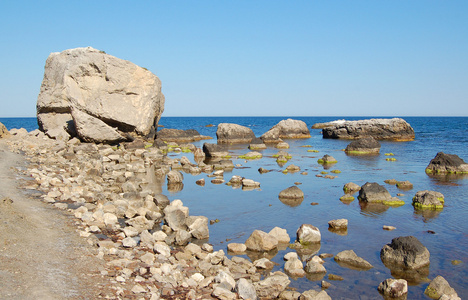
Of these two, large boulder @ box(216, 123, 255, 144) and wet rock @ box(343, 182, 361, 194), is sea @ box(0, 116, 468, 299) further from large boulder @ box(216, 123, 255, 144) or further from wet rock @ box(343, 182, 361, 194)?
large boulder @ box(216, 123, 255, 144)

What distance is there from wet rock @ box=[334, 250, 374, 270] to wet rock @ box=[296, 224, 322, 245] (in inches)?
52.6

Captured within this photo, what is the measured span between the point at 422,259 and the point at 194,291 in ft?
22.4

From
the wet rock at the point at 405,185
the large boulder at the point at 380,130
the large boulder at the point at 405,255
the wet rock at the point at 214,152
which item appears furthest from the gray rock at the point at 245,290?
the large boulder at the point at 380,130

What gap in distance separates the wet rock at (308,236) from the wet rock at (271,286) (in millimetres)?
3198

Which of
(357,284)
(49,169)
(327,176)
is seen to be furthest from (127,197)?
(327,176)

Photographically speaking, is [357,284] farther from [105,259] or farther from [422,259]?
[105,259]

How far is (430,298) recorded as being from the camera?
897 centimetres

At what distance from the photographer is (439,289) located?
9039 millimetres

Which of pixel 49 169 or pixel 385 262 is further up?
pixel 49 169

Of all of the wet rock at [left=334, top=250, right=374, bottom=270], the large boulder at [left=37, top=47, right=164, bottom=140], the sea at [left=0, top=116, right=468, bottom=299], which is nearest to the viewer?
the sea at [left=0, top=116, right=468, bottom=299]

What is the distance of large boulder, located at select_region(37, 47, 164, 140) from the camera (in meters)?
32.8

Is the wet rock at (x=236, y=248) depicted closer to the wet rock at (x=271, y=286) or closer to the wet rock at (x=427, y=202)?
the wet rock at (x=271, y=286)

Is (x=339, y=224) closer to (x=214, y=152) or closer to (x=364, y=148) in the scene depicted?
(x=214, y=152)

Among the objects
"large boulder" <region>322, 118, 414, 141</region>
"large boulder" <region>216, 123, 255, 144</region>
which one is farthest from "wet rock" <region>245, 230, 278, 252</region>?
"large boulder" <region>322, 118, 414, 141</region>
